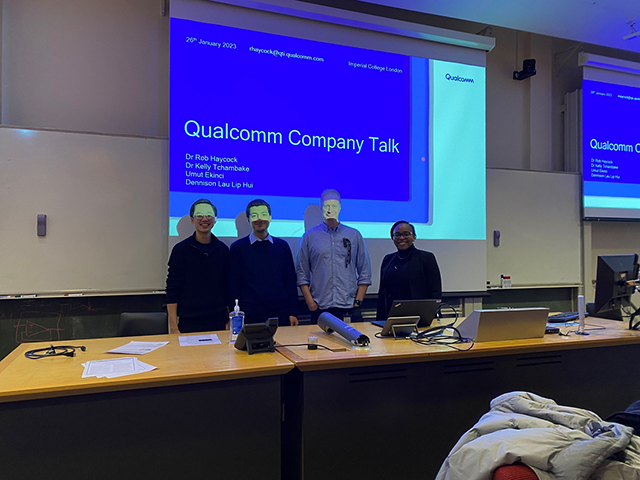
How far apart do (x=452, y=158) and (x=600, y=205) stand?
2.20m

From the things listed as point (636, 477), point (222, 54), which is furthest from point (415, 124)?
point (636, 477)

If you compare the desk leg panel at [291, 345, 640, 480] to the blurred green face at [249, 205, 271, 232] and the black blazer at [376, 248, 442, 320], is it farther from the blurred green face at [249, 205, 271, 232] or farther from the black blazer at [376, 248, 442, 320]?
the blurred green face at [249, 205, 271, 232]

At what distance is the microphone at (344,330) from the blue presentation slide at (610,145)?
405 cm

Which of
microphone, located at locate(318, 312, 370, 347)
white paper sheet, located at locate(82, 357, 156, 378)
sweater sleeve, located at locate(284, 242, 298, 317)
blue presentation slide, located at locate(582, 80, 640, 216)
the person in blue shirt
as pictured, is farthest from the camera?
blue presentation slide, located at locate(582, 80, 640, 216)

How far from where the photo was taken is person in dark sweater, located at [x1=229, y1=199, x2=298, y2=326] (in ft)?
10.0

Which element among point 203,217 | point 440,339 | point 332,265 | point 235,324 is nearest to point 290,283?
point 332,265

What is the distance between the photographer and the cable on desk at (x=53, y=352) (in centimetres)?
197

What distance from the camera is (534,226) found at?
4.88 meters

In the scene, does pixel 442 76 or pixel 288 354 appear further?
pixel 442 76

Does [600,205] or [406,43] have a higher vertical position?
[406,43]

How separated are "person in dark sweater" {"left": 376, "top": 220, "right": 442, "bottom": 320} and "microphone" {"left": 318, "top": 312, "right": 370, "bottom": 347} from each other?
963 mm

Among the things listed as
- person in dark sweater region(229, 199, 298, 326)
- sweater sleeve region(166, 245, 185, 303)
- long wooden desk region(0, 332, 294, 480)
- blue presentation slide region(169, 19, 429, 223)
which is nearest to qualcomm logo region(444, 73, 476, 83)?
blue presentation slide region(169, 19, 429, 223)

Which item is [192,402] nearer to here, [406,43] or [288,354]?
[288,354]

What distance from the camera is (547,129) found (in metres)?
5.23
